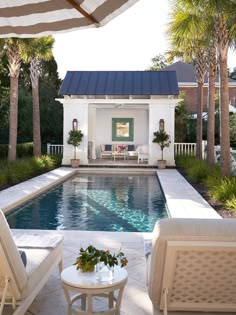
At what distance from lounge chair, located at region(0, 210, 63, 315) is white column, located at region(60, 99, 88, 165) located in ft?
48.9

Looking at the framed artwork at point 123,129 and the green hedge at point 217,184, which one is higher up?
the framed artwork at point 123,129

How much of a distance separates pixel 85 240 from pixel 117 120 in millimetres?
16719

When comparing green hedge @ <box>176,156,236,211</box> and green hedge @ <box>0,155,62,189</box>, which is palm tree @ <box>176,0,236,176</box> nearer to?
green hedge @ <box>176,156,236,211</box>

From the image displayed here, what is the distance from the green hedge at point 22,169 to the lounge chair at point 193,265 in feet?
31.0

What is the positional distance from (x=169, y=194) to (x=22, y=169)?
5833 millimetres

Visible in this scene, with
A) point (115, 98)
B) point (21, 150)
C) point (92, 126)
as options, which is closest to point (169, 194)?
Answer: point (115, 98)

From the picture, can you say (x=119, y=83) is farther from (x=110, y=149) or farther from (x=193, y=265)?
(x=193, y=265)

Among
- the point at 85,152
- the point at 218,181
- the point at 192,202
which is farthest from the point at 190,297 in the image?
the point at 85,152

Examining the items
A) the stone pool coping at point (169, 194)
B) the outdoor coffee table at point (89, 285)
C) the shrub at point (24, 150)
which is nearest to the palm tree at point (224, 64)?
the stone pool coping at point (169, 194)

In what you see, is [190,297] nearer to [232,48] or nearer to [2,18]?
[2,18]

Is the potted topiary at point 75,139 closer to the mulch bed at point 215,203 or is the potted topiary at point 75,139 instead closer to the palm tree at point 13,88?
the palm tree at point 13,88

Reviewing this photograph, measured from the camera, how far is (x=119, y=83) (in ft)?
65.5

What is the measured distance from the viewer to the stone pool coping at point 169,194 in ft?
28.3

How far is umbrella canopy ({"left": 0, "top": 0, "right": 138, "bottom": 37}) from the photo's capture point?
10.6 ft
